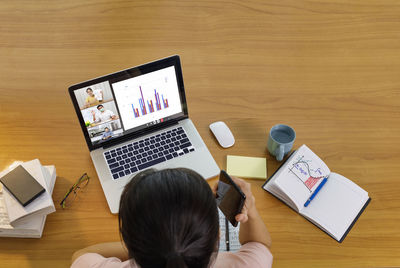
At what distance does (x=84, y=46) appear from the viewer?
1.52 meters

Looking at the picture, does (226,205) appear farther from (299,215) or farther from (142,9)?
(142,9)

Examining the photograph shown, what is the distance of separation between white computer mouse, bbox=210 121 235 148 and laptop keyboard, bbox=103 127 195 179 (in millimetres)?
104

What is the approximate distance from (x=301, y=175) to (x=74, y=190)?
717 mm

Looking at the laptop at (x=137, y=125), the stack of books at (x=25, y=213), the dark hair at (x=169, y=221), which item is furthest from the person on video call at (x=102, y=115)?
the dark hair at (x=169, y=221)

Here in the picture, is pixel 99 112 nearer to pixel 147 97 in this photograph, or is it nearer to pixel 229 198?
pixel 147 97

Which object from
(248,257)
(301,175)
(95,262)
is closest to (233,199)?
(248,257)

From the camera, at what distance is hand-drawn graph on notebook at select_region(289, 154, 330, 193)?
44.7 inches

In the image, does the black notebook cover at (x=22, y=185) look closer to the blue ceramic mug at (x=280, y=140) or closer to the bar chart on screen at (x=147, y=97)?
the bar chart on screen at (x=147, y=97)

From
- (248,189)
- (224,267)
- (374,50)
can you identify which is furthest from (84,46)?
(374,50)

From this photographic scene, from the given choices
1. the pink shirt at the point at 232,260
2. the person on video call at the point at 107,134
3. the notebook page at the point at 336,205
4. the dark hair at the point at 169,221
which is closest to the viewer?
the dark hair at the point at 169,221

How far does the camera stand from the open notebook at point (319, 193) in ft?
3.56

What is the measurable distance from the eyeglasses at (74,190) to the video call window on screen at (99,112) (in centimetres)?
12

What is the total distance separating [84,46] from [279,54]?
81cm

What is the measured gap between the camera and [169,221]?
2.18 ft
